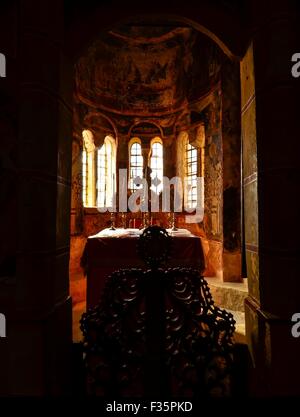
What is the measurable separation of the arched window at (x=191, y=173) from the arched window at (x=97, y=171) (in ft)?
8.20

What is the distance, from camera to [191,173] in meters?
8.93

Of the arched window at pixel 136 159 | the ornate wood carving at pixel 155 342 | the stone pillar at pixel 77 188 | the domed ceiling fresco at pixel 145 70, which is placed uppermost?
the domed ceiling fresco at pixel 145 70

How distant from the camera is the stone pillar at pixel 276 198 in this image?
2178mm

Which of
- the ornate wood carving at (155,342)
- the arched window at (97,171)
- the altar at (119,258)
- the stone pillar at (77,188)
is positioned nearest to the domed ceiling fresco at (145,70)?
the arched window at (97,171)

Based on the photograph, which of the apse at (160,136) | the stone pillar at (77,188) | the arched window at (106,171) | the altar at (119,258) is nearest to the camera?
the altar at (119,258)

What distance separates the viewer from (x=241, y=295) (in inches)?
222

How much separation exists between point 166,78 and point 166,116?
51.4 inches

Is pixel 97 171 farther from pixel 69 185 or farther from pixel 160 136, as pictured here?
pixel 69 185

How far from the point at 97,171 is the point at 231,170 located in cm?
446

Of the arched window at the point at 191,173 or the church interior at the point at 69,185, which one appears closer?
the church interior at the point at 69,185

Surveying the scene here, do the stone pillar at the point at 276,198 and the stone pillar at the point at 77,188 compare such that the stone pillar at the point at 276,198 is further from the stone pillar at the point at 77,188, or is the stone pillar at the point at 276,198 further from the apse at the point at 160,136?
the stone pillar at the point at 77,188

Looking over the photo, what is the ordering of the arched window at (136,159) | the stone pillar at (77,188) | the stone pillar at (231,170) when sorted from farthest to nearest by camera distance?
the arched window at (136,159), the stone pillar at (77,188), the stone pillar at (231,170)

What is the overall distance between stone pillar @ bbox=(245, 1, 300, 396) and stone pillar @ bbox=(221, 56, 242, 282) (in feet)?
13.9
